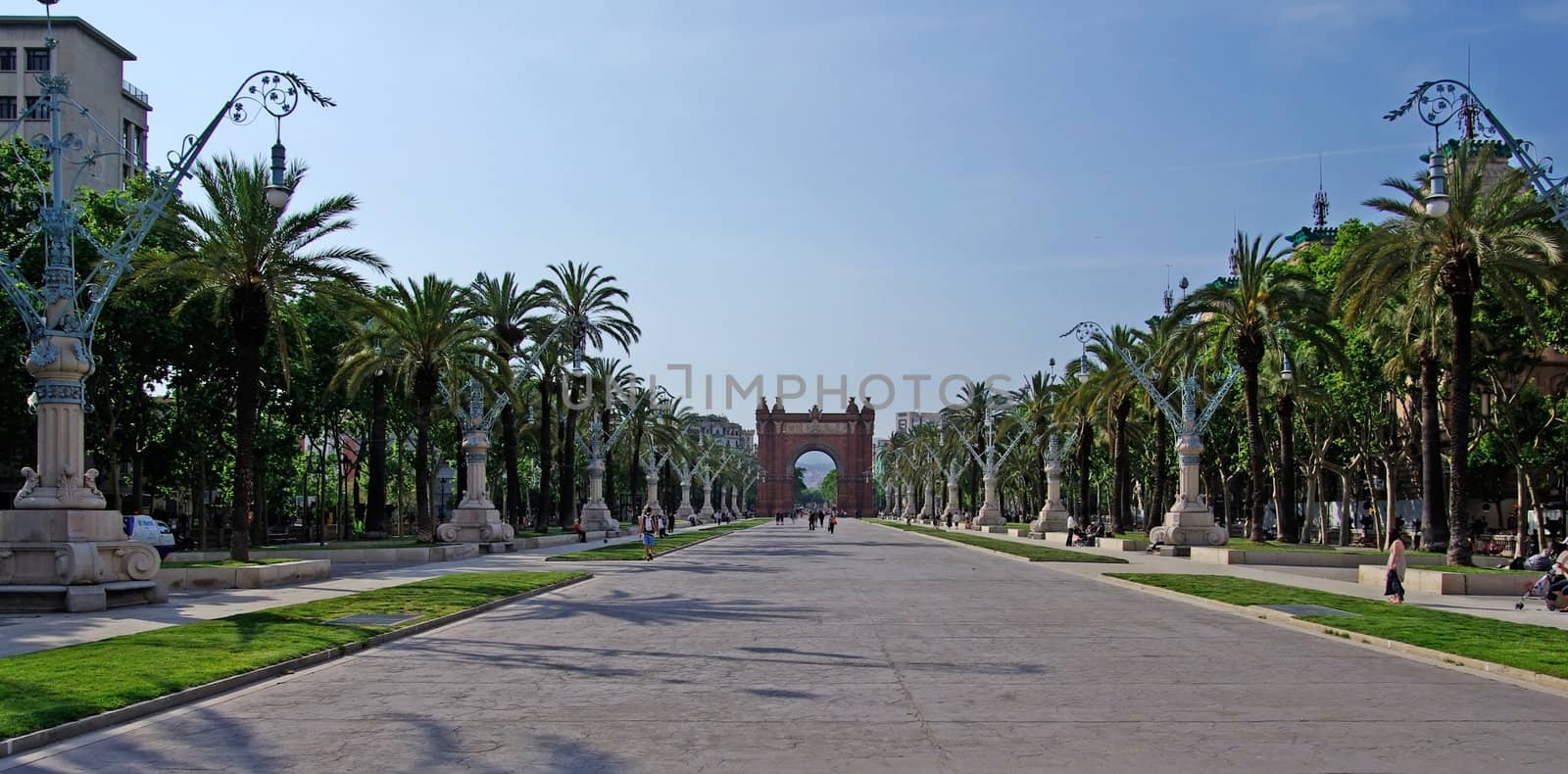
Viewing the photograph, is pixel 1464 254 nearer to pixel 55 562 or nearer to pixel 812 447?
pixel 55 562

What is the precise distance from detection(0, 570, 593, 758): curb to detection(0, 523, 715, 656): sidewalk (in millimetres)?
3183

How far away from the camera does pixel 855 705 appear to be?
429 inches

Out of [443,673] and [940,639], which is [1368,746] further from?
[443,673]

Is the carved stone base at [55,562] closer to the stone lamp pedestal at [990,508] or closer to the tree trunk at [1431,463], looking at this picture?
the tree trunk at [1431,463]

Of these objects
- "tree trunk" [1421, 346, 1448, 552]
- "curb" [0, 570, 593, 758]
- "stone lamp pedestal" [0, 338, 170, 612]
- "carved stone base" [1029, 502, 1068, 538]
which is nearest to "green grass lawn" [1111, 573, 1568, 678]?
"tree trunk" [1421, 346, 1448, 552]

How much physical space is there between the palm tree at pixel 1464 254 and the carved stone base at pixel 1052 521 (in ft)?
106

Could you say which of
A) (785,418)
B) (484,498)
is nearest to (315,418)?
(484,498)

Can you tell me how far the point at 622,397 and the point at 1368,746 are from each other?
2596 inches

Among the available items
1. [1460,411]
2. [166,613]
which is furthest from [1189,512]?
[166,613]

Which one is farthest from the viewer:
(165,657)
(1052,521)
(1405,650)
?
(1052,521)

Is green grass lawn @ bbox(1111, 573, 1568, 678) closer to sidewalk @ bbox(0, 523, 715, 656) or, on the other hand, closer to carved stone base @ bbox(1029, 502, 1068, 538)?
sidewalk @ bbox(0, 523, 715, 656)

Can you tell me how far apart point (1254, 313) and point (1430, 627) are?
2265 cm

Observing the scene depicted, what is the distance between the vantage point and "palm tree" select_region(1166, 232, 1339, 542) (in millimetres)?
37688

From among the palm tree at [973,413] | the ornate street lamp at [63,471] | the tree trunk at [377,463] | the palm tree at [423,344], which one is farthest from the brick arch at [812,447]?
the ornate street lamp at [63,471]
